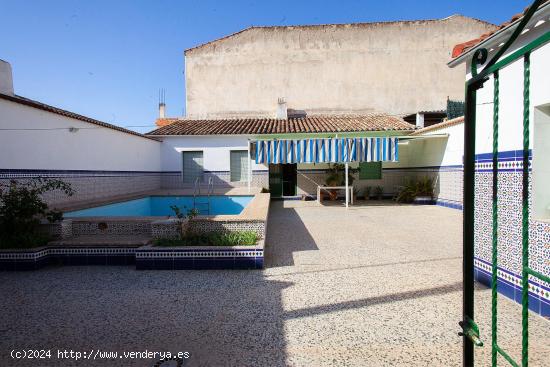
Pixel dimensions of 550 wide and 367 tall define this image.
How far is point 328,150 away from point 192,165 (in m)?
6.54

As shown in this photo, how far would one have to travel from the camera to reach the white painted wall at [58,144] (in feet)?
21.8

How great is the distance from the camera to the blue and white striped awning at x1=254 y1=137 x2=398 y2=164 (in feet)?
37.3

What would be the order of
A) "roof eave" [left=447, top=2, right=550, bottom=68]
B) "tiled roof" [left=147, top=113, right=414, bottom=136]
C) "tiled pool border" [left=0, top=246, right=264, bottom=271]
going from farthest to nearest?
1. "tiled roof" [left=147, top=113, right=414, bottom=136]
2. "tiled pool border" [left=0, top=246, right=264, bottom=271]
3. "roof eave" [left=447, top=2, right=550, bottom=68]

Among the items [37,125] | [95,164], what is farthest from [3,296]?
[95,164]

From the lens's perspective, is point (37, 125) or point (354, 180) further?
point (354, 180)

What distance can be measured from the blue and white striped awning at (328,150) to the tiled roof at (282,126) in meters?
1.95

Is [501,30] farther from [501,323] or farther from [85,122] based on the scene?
[85,122]

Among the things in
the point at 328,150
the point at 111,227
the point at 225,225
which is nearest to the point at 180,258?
the point at 225,225

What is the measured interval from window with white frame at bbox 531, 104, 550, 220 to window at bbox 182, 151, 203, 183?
12589 mm

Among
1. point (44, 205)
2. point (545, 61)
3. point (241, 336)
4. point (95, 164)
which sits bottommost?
point (241, 336)

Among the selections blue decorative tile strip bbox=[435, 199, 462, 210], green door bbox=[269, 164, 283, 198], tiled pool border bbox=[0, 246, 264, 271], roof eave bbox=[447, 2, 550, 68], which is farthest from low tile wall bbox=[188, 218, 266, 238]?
green door bbox=[269, 164, 283, 198]

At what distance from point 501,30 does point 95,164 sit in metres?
10.5

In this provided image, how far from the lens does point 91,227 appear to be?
556cm

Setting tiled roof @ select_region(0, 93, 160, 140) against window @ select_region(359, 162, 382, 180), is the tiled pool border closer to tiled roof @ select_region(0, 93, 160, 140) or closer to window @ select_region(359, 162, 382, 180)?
tiled roof @ select_region(0, 93, 160, 140)
